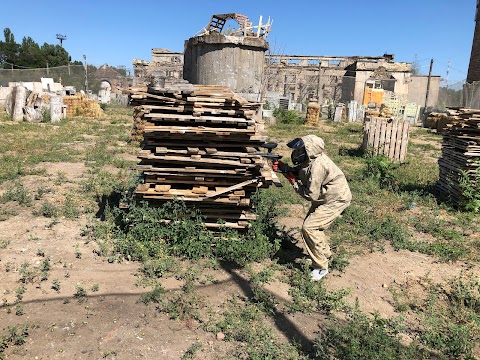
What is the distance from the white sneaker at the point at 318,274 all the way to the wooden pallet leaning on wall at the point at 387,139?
8388 mm

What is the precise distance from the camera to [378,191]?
8719 millimetres

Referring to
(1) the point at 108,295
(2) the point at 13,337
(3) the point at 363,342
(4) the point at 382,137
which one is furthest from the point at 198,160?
(4) the point at 382,137

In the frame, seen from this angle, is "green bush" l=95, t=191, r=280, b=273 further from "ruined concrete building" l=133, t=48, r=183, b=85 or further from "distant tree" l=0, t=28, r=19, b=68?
"distant tree" l=0, t=28, r=19, b=68

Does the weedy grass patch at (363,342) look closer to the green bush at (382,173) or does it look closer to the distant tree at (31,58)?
the green bush at (382,173)

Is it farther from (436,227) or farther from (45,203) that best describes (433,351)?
(45,203)

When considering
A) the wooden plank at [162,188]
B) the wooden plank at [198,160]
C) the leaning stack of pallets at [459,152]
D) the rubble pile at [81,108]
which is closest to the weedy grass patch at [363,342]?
the wooden plank at [198,160]

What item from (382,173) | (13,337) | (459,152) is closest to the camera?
(13,337)

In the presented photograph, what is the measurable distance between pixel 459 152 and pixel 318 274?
4.82m

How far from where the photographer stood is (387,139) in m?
12.6

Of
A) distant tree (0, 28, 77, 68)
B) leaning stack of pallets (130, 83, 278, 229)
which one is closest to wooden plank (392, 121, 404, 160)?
leaning stack of pallets (130, 83, 278, 229)

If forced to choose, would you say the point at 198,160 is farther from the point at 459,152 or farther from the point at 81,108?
the point at 81,108

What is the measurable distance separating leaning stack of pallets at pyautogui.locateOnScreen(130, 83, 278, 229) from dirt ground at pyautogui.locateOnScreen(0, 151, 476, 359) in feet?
3.26

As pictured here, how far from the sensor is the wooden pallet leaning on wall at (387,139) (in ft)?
40.7

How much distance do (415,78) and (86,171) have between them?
3317 cm
